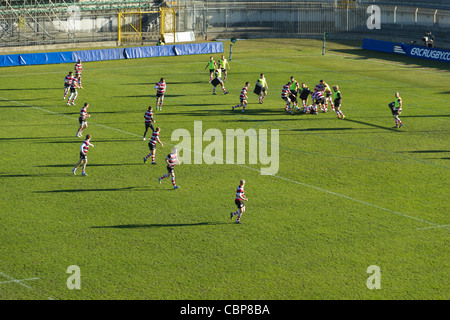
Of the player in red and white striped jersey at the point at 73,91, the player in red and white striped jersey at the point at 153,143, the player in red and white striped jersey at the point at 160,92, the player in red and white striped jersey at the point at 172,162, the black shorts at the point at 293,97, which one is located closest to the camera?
the player in red and white striped jersey at the point at 172,162

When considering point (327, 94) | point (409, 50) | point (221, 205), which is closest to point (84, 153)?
point (221, 205)

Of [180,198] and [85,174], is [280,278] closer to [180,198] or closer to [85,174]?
[180,198]

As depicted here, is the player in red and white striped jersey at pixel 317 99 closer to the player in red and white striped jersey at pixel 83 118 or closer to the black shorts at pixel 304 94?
the black shorts at pixel 304 94

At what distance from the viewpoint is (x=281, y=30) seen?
3418 inches

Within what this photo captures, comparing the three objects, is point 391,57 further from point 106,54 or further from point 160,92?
point 160,92

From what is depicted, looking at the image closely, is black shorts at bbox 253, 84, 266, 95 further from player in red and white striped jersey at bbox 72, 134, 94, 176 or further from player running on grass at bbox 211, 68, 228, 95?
player in red and white striped jersey at bbox 72, 134, 94, 176

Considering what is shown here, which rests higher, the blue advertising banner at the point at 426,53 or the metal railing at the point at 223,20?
the metal railing at the point at 223,20

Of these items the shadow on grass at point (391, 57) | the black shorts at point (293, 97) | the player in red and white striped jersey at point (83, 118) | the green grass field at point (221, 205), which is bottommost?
the green grass field at point (221, 205)

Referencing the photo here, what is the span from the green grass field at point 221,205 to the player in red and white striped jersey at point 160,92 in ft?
2.42

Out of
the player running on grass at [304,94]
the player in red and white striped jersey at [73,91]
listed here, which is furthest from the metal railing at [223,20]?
the player running on grass at [304,94]

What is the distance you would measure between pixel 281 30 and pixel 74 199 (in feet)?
207

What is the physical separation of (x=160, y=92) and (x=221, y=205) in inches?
694

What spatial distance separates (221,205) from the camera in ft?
91.2

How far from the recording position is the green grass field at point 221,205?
69.7ft
